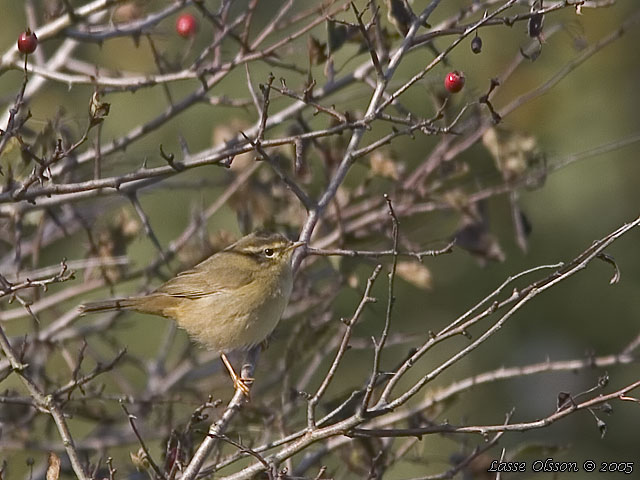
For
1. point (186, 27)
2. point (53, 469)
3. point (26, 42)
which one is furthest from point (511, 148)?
point (53, 469)

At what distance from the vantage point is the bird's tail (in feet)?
14.4

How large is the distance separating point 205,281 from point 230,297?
0.15m

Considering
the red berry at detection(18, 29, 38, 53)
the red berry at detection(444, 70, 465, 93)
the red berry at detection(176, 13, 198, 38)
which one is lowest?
the red berry at detection(444, 70, 465, 93)

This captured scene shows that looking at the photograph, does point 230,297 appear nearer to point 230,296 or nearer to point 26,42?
point 230,296

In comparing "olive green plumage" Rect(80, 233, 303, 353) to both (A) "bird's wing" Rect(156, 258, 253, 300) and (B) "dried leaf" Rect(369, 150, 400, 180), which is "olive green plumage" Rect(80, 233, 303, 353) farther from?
(B) "dried leaf" Rect(369, 150, 400, 180)

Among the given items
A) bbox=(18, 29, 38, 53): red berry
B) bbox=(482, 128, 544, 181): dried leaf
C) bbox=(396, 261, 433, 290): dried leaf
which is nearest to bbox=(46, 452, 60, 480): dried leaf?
bbox=(18, 29, 38, 53): red berry

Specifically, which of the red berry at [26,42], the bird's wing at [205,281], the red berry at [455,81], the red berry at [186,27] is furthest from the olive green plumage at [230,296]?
the red berry at [26,42]

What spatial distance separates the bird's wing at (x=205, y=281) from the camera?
4.77 m

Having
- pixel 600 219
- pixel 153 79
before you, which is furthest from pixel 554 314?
pixel 153 79

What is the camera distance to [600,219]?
740 centimetres

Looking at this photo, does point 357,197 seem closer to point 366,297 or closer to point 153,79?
point 153,79

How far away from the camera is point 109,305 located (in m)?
4.51

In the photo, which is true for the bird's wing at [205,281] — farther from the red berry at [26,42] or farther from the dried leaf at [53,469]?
the dried leaf at [53,469]

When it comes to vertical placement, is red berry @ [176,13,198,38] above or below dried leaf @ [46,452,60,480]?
above
